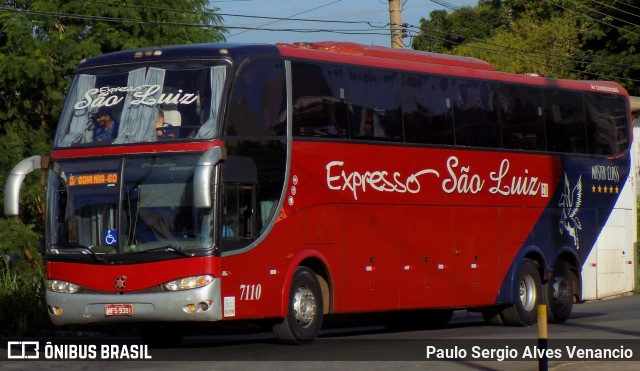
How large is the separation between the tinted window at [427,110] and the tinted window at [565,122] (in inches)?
126

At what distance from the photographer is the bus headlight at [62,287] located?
15828 mm

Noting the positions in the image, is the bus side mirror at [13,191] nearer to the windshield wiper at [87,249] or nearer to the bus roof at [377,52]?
the windshield wiper at [87,249]

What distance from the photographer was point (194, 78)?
630 inches

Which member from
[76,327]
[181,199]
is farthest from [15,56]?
[181,199]

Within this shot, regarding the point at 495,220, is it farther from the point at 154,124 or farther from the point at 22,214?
the point at 22,214

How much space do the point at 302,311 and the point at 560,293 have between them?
7.45 metres

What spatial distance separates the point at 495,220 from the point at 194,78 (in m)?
7.41

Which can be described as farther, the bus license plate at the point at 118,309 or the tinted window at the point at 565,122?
the tinted window at the point at 565,122

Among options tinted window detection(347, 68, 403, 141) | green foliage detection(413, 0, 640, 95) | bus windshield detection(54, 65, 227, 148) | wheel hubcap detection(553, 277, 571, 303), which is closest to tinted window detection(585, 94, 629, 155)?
wheel hubcap detection(553, 277, 571, 303)

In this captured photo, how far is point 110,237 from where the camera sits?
51.2 feet

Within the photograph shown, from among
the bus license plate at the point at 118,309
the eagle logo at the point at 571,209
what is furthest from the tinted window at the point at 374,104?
the eagle logo at the point at 571,209

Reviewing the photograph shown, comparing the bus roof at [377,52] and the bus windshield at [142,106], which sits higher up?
the bus roof at [377,52]

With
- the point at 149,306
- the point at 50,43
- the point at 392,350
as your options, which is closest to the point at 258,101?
the point at 149,306

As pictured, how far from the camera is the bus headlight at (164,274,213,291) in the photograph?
15203 mm
